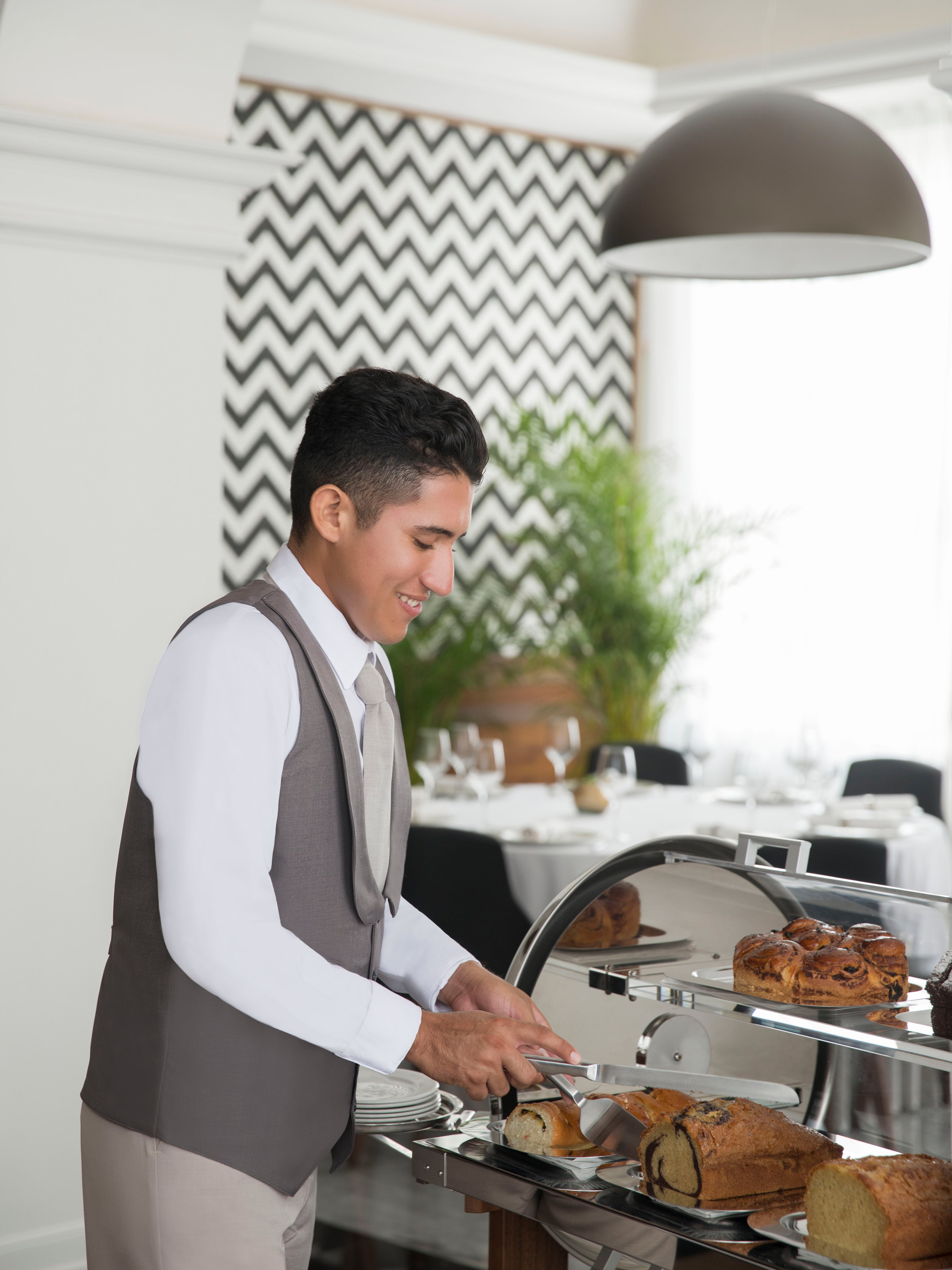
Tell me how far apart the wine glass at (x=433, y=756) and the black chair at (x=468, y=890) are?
673 millimetres

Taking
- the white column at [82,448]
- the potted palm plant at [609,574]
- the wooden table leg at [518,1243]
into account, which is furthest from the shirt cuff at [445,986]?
the potted palm plant at [609,574]

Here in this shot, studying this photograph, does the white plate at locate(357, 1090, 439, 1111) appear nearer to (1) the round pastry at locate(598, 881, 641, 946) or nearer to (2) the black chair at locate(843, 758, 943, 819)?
(1) the round pastry at locate(598, 881, 641, 946)

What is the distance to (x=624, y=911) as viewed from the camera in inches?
65.1

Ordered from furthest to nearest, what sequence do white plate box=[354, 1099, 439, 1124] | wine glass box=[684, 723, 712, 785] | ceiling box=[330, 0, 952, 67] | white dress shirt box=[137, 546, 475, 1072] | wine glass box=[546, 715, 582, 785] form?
ceiling box=[330, 0, 952, 67]
wine glass box=[684, 723, 712, 785]
wine glass box=[546, 715, 582, 785]
white plate box=[354, 1099, 439, 1124]
white dress shirt box=[137, 546, 475, 1072]

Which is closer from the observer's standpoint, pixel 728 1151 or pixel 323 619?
pixel 728 1151

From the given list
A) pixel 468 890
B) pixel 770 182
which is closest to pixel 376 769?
pixel 770 182

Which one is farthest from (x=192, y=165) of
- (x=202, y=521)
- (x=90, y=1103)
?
(x=90, y=1103)

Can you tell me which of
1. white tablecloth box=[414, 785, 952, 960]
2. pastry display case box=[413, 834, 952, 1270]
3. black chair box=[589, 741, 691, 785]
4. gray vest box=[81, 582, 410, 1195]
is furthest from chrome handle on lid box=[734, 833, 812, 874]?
black chair box=[589, 741, 691, 785]

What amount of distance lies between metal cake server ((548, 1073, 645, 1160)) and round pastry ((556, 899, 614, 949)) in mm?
217

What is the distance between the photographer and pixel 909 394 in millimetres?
5613

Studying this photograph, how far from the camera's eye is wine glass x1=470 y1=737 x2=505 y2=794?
3836 mm

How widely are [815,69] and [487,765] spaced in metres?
3.06

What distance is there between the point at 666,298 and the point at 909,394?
1305 millimetres

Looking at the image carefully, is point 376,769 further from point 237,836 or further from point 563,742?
point 563,742
